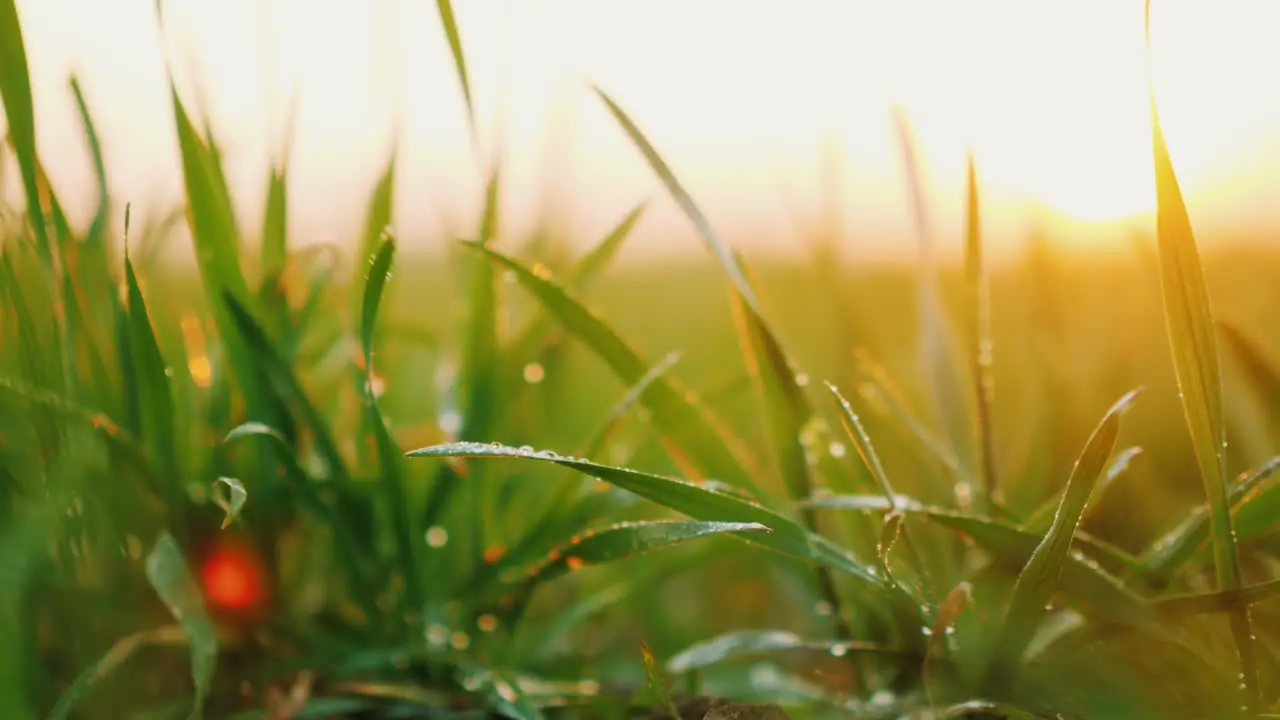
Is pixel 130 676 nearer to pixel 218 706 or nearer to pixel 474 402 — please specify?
pixel 218 706

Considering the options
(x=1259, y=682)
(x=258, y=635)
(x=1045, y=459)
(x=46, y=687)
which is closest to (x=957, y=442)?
(x=1045, y=459)

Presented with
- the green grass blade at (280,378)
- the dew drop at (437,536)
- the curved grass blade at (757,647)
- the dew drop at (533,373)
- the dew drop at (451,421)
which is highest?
the green grass blade at (280,378)

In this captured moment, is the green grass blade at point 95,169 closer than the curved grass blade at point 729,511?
No

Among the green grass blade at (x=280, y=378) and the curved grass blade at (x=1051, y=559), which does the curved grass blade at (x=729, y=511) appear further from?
the green grass blade at (x=280, y=378)

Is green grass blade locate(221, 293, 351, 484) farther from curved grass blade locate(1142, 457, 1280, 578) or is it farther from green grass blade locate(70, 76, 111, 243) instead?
curved grass blade locate(1142, 457, 1280, 578)

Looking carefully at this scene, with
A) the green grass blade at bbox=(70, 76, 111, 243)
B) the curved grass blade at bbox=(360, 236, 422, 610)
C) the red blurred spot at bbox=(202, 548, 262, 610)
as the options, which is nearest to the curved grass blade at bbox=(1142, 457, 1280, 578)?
the curved grass blade at bbox=(360, 236, 422, 610)

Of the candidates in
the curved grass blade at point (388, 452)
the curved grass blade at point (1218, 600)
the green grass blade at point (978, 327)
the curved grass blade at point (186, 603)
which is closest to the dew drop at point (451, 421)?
the curved grass blade at point (388, 452)
